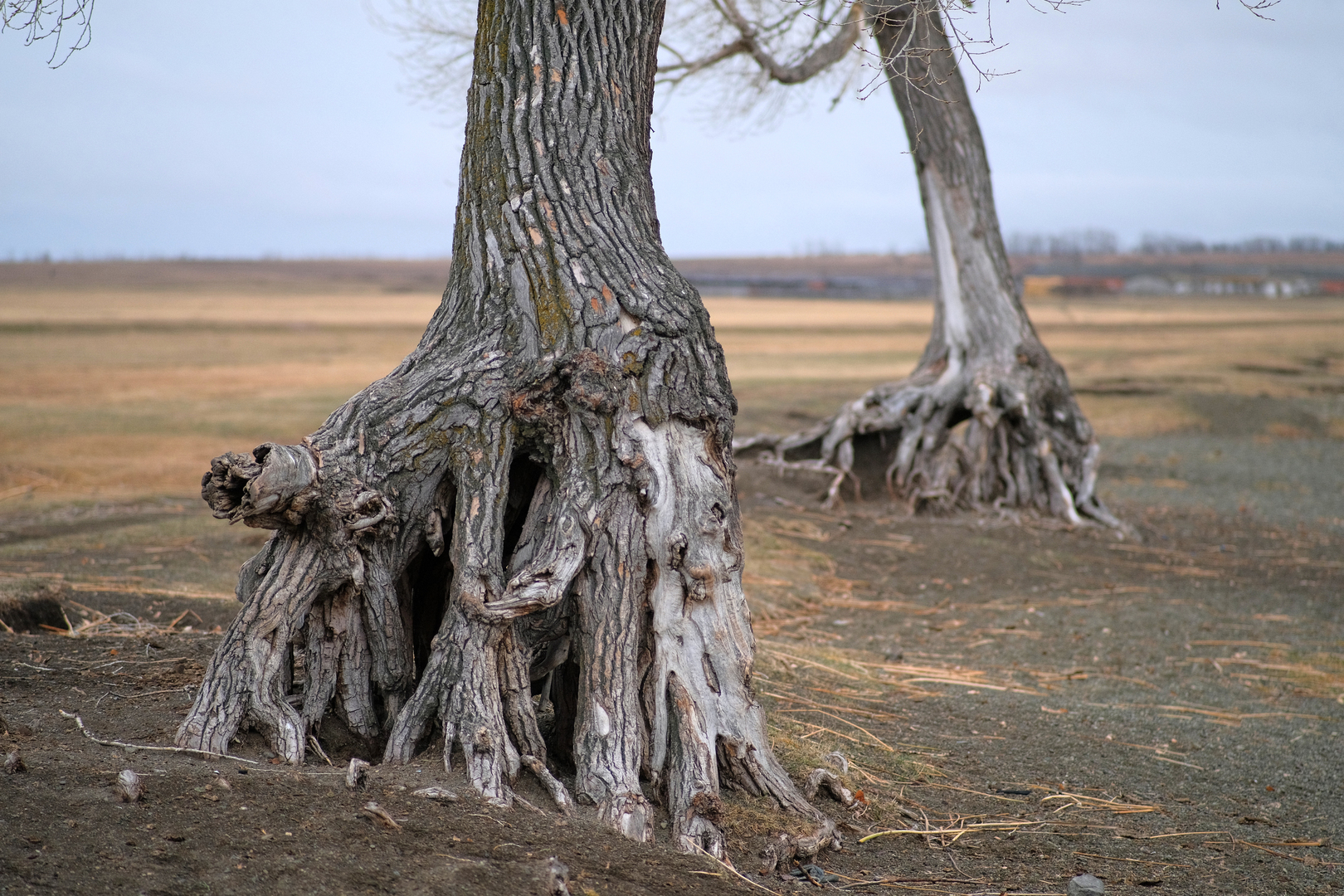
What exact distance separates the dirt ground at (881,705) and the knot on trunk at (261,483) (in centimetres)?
70

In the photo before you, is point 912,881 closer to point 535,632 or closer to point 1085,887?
point 1085,887

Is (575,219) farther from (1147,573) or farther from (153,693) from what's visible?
(1147,573)

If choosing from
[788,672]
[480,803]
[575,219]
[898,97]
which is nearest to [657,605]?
[480,803]

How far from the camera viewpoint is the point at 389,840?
2.42 meters

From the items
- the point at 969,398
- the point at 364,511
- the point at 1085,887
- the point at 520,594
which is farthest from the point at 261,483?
the point at 969,398

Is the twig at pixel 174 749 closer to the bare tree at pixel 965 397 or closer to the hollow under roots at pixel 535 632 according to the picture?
the hollow under roots at pixel 535 632

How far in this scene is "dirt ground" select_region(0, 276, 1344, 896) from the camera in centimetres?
243

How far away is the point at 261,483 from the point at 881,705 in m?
3.00

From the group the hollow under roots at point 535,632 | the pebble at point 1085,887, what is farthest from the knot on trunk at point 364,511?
the pebble at point 1085,887

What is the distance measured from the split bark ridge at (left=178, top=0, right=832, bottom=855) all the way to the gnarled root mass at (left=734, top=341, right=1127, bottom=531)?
5.97 metres

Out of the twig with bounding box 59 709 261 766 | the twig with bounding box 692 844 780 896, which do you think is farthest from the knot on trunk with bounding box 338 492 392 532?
the twig with bounding box 692 844 780 896

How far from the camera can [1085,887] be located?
2.88 m

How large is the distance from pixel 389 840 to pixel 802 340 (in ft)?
107

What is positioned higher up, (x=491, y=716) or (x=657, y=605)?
(x=657, y=605)
